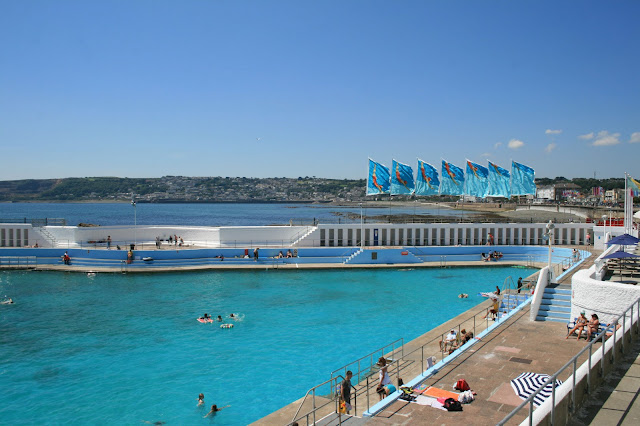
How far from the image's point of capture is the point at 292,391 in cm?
1562

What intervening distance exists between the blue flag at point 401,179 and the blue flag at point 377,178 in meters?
0.64

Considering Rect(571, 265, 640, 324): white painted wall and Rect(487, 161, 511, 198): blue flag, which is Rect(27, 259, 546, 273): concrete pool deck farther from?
Rect(571, 265, 640, 324): white painted wall

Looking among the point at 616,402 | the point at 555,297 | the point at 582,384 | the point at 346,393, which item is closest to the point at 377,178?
the point at 555,297

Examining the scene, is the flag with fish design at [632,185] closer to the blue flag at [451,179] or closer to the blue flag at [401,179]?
the blue flag at [451,179]

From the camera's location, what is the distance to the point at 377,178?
40906mm

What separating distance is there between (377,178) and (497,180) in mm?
10944


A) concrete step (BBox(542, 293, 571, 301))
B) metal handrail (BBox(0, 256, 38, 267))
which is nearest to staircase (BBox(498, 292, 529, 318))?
concrete step (BBox(542, 293, 571, 301))

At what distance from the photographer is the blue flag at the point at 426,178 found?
41.3 meters

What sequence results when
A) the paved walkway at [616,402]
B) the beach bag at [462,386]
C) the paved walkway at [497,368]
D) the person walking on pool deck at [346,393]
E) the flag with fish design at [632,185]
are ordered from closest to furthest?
the paved walkway at [616,402] → the paved walkway at [497,368] → the person walking on pool deck at [346,393] → the beach bag at [462,386] → the flag with fish design at [632,185]

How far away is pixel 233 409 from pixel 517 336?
32.0 feet

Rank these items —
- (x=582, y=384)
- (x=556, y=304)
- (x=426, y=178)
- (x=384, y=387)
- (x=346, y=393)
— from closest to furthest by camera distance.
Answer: (x=582, y=384) < (x=346, y=393) < (x=384, y=387) < (x=556, y=304) < (x=426, y=178)

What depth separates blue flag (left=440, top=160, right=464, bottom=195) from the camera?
138 ft

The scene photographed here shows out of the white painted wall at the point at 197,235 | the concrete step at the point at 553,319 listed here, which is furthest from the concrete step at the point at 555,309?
the white painted wall at the point at 197,235

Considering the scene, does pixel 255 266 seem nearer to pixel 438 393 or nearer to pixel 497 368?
pixel 497 368
